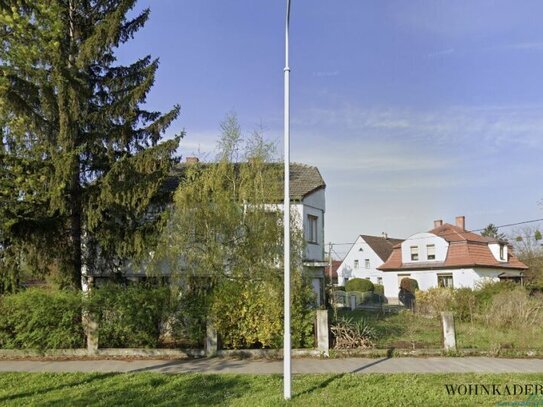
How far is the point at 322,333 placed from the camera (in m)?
11.7

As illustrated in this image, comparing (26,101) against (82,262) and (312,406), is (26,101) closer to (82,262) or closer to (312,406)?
(82,262)

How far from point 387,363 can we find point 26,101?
1139 cm

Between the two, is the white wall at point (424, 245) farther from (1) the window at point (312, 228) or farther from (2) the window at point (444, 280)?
(1) the window at point (312, 228)

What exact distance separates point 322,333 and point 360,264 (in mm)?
49921

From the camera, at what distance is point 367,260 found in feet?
196

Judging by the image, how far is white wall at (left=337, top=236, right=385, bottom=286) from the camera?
58.2 m

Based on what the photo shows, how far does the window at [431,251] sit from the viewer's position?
40.2 meters

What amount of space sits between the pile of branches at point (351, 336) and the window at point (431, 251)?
97.3 feet

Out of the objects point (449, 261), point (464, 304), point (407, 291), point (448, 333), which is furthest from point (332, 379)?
point (449, 261)

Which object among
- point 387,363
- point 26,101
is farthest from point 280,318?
point 26,101

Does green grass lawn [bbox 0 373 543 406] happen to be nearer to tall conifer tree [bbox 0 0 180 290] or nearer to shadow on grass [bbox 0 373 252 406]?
shadow on grass [bbox 0 373 252 406]

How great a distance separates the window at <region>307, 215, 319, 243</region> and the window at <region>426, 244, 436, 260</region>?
66.8 feet

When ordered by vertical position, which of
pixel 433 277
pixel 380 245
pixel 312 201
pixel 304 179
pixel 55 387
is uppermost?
pixel 304 179

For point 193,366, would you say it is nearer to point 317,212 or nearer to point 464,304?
point 464,304
